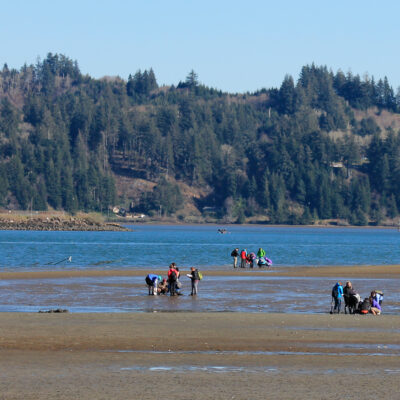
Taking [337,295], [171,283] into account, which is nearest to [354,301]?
[337,295]

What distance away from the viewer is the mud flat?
17.3 m

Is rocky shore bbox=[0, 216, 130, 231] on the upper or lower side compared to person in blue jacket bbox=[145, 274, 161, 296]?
upper

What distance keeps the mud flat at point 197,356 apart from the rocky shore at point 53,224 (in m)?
161

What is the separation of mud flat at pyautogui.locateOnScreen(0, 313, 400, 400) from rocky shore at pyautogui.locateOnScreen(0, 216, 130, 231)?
160606 millimetres

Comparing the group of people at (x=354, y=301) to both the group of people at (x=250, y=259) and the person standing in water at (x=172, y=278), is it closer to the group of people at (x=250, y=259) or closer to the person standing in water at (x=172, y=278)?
the person standing in water at (x=172, y=278)

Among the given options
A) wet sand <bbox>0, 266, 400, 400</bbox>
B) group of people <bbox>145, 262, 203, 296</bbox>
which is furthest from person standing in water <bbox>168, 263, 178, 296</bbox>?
wet sand <bbox>0, 266, 400, 400</bbox>

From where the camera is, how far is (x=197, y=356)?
21406 mm

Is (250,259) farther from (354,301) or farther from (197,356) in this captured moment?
(197,356)

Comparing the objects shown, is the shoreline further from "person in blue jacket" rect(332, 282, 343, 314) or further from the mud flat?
the mud flat

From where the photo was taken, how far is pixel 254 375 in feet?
61.8

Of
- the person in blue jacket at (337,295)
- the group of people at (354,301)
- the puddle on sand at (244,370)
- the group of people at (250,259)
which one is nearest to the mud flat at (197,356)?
the puddle on sand at (244,370)

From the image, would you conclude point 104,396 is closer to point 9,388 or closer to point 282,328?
point 9,388

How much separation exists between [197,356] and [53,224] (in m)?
173

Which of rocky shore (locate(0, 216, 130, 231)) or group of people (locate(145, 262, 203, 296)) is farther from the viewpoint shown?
rocky shore (locate(0, 216, 130, 231))
